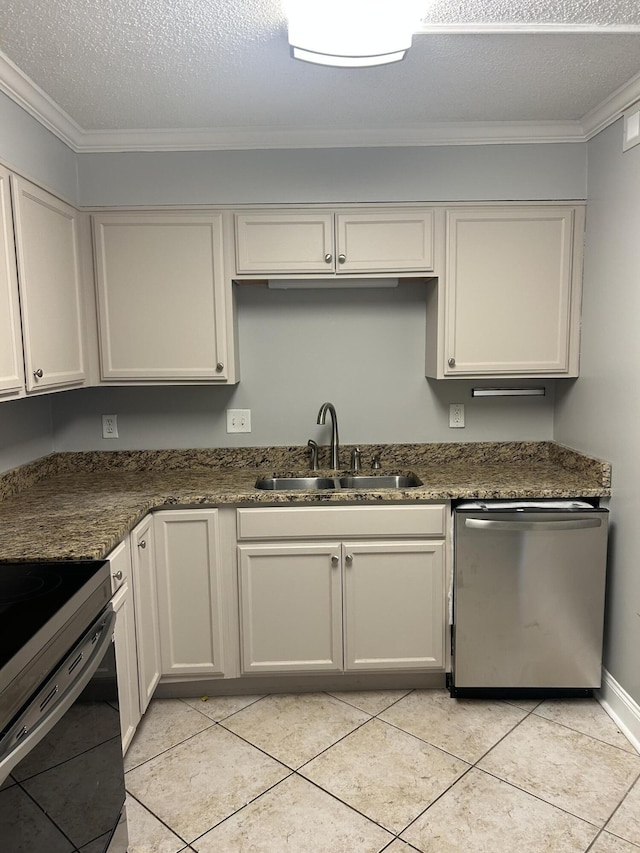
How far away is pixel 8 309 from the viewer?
75.2 inches

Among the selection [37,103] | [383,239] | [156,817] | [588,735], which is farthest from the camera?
[383,239]

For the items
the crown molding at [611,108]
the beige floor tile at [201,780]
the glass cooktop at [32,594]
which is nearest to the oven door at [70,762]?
the glass cooktop at [32,594]

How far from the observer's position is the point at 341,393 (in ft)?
9.63

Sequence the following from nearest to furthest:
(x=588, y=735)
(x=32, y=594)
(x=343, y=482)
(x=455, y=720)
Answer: (x=32, y=594)
(x=588, y=735)
(x=455, y=720)
(x=343, y=482)

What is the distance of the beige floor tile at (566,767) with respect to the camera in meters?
1.90

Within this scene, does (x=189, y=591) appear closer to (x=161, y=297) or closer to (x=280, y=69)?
(x=161, y=297)

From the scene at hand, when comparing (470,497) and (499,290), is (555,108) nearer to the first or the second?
(499,290)

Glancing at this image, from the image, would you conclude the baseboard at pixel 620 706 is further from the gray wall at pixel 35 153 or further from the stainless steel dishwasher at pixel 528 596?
the gray wall at pixel 35 153

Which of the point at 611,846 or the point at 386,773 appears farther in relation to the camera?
the point at 386,773

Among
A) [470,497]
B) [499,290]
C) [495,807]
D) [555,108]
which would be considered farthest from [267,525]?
[555,108]

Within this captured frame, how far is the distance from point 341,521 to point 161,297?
48.5 inches

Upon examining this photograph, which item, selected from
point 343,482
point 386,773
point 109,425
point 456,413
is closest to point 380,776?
point 386,773

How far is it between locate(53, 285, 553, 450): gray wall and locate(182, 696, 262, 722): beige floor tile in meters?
1.14

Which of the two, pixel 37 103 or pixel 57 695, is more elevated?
pixel 37 103
